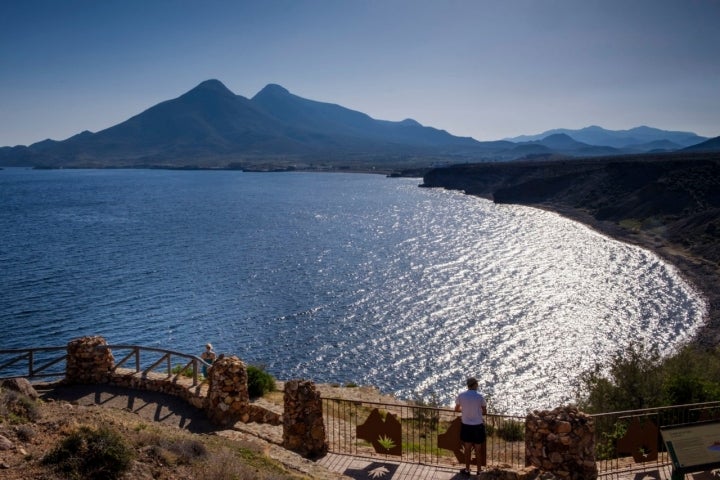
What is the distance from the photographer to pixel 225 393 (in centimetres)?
1662

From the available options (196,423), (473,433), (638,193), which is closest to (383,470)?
(473,433)

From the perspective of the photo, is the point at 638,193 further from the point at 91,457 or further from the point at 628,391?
the point at 91,457

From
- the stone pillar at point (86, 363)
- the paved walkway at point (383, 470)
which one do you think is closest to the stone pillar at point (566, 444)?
the paved walkway at point (383, 470)

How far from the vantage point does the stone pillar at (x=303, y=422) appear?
587 inches

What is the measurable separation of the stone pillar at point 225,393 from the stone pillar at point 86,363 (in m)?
4.97

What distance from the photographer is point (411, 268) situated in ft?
217

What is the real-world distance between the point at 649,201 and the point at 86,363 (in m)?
96.3

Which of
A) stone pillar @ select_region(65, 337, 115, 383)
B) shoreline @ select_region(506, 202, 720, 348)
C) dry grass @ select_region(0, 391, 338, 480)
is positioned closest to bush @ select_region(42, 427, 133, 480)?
dry grass @ select_region(0, 391, 338, 480)

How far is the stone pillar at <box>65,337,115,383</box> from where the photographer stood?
62.2 ft

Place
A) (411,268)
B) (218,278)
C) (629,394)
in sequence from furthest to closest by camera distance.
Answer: (411,268)
(218,278)
(629,394)

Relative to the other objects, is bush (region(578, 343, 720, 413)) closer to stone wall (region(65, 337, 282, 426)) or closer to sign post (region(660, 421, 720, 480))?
sign post (region(660, 421, 720, 480))

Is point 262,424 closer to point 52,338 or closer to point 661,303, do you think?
point 52,338

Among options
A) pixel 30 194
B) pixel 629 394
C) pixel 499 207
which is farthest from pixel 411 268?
pixel 30 194

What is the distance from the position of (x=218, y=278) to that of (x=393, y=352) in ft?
82.5
